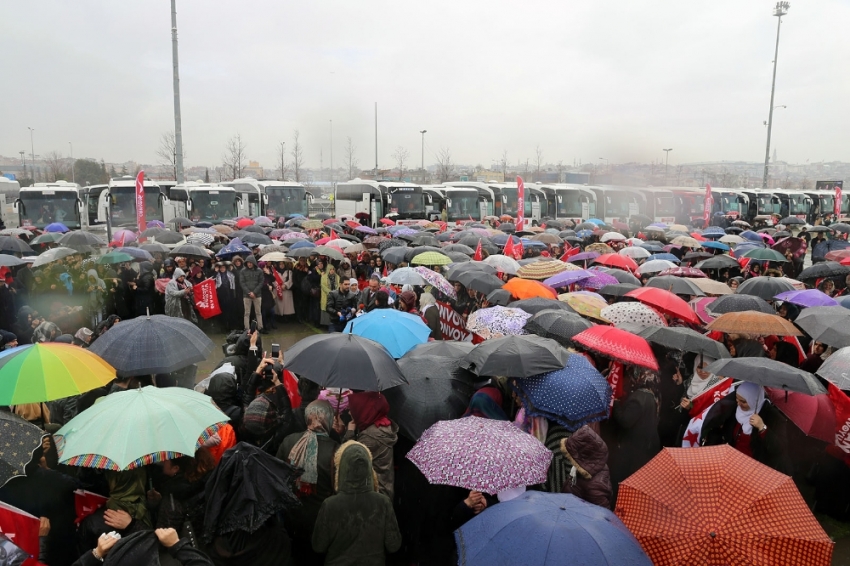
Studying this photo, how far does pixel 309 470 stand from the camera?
4.11 m

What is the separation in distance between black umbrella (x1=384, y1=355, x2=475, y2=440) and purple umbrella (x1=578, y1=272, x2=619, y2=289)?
465cm

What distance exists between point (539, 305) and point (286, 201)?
2291 cm

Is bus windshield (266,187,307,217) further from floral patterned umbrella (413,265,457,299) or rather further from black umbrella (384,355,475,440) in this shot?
black umbrella (384,355,475,440)

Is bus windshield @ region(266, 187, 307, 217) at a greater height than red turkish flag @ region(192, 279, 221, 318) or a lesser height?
greater

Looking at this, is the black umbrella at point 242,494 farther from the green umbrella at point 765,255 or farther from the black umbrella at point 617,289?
the green umbrella at point 765,255

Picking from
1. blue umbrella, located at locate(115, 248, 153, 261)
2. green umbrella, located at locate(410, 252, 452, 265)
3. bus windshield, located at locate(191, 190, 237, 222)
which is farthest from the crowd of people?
bus windshield, located at locate(191, 190, 237, 222)

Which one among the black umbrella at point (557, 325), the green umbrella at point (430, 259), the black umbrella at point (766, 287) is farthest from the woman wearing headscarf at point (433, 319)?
the black umbrella at point (766, 287)

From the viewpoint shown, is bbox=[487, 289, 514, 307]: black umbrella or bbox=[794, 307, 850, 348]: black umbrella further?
bbox=[487, 289, 514, 307]: black umbrella

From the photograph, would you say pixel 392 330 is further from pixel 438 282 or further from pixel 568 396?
pixel 438 282

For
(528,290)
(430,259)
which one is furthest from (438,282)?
(430,259)

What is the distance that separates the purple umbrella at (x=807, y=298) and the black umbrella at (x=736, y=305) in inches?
26.6

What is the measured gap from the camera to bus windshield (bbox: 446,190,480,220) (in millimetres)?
29750

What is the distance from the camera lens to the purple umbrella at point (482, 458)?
3.59m

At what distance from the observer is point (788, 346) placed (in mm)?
7070
